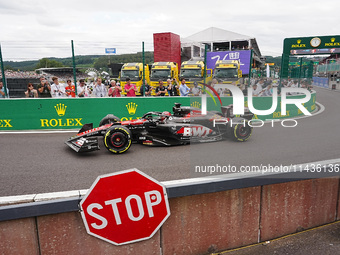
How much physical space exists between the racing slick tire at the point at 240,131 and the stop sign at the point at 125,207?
16.7ft

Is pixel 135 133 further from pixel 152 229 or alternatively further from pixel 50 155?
pixel 152 229

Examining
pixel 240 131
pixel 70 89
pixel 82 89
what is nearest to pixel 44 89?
pixel 70 89

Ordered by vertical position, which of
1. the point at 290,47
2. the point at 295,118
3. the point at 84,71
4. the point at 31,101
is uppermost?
the point at 290,47

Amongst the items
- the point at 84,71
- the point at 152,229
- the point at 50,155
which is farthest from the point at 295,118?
the point at 152,229

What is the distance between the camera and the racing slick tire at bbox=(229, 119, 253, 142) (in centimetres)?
778

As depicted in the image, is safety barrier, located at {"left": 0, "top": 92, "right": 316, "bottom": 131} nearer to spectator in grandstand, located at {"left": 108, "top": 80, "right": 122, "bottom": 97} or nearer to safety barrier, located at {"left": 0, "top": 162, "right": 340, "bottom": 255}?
spectator in grandstand, located at {"left": 108, "top": 80, "right": 122, "bottom": 97}

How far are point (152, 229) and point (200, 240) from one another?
61 cm

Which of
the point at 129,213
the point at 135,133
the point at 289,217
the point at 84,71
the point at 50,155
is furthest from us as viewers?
the point at 84,71

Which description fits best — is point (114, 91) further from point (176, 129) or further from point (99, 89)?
point (176, 129)

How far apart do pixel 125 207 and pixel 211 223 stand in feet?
3.36

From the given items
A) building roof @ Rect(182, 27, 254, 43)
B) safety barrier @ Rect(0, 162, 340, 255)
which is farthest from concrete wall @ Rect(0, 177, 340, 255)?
building roof @ Rect(182, 27, 254, 43)

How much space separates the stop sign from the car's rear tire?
5.10 meters

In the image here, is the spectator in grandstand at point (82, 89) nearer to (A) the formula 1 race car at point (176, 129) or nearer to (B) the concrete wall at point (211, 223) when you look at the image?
(A) the formula 1 race car at point (176, 129)

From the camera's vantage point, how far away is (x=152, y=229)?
3074mm
